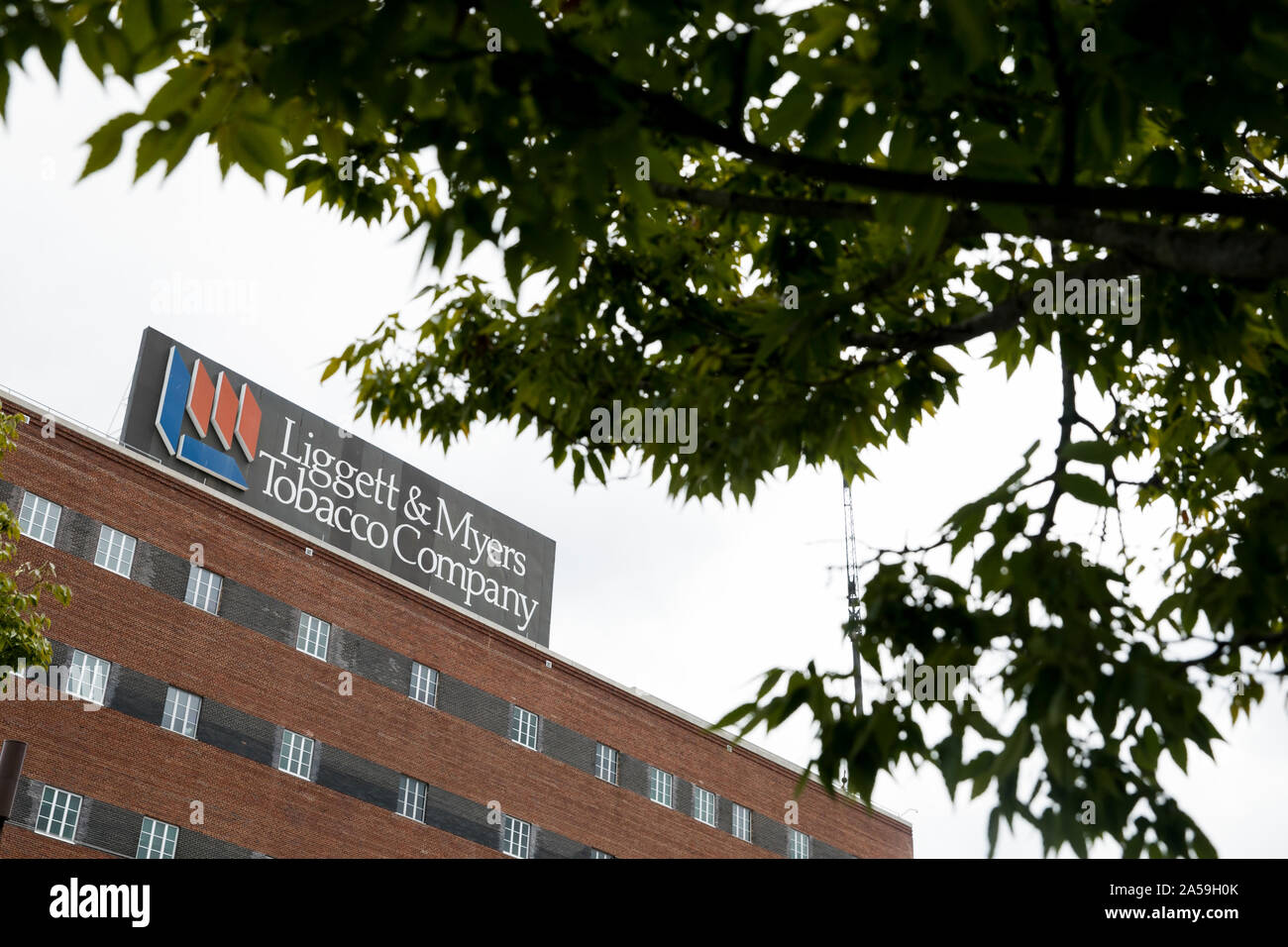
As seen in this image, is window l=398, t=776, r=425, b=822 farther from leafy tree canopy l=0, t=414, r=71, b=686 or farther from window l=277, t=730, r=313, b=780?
leafy tree canopy l=0, t=414, r=71, b=686

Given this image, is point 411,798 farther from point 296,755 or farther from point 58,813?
point 58,813

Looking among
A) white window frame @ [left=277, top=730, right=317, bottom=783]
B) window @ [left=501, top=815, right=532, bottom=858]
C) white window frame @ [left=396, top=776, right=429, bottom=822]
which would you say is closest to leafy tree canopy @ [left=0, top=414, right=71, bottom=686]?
white window frame @ [left=277, top=730, right=317, bottom=783]

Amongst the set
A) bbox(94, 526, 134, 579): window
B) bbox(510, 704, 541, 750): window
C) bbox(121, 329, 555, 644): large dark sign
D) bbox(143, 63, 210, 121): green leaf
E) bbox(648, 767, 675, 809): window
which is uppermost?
bbox(121, 329, 555, 644): large dark sign

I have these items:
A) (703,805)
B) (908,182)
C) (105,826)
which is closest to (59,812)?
(105,826)

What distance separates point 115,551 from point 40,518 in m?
2.30

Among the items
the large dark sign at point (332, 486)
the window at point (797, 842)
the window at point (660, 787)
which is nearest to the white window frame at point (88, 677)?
the large dark sign at point (332, 486)

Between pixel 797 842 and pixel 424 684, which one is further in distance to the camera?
pixel 797 842

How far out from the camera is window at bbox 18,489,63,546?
32.7 metres

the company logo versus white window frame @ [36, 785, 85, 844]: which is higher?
the company logo

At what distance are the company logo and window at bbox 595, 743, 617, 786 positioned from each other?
17130 millimetres

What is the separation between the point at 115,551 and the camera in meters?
34.4

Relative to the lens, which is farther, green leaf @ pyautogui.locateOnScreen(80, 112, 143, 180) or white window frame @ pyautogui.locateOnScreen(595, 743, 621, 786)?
white window frame @ pyautogui.locateOnScreen(595, 743, 621, 786)
